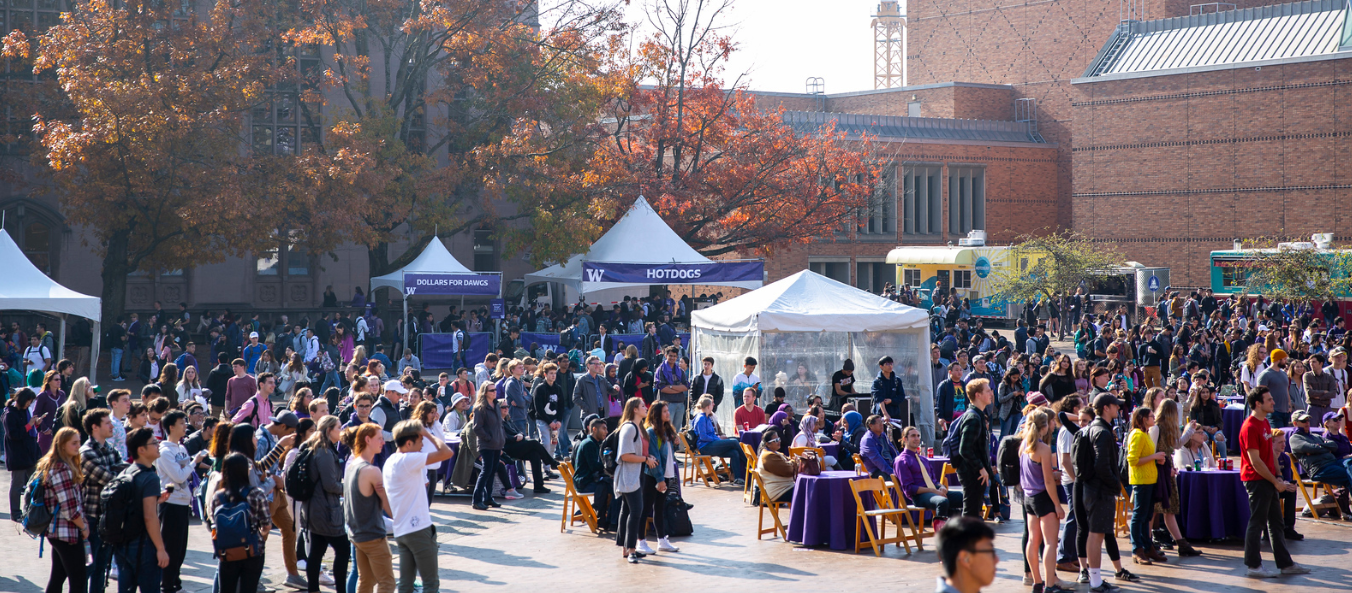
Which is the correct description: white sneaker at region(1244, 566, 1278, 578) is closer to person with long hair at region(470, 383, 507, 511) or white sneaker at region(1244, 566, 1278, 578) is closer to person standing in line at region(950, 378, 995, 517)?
person standing in line at region(950, 378, 995, 517)

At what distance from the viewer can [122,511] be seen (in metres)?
7.81

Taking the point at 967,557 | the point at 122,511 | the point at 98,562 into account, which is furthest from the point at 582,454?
the point at 967,557

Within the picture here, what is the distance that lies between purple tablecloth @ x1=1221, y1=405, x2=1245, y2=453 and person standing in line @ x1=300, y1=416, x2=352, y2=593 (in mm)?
12960

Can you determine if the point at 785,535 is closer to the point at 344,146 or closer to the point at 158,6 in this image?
the point at 344,146

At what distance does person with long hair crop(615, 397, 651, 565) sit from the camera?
10.3 m

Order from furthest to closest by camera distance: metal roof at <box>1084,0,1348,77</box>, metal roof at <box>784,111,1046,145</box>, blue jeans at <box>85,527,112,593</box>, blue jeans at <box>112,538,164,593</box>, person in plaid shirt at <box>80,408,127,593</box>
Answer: metal roof at <box>784,111,1046,145</box>, metal roof at <box>1084,0,1348,77</box>, blue jeans at <box>85,527,112,593</box>, person in plaid shirt at <box>80,408,127,593</box>, blue jeans at <box>112,538,164,593</box>

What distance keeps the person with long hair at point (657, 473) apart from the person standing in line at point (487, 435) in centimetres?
266

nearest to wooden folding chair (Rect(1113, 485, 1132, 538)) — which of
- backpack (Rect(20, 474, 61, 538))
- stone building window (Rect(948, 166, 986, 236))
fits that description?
backpack (Rect(20, 474, 61, 538))

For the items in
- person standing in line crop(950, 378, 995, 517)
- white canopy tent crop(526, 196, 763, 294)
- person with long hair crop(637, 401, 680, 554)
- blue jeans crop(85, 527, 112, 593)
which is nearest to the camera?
blue jeans crop(85, 527, 112, 593)

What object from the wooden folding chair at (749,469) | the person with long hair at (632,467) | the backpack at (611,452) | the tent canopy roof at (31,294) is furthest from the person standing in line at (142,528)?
the tent canopy roof at (31,294)

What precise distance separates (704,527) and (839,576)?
2.52m

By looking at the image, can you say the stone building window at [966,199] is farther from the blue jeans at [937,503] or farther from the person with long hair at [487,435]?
the blue jeans at [937,503]

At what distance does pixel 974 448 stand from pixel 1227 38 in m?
43.6

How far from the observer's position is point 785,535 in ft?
37.6
